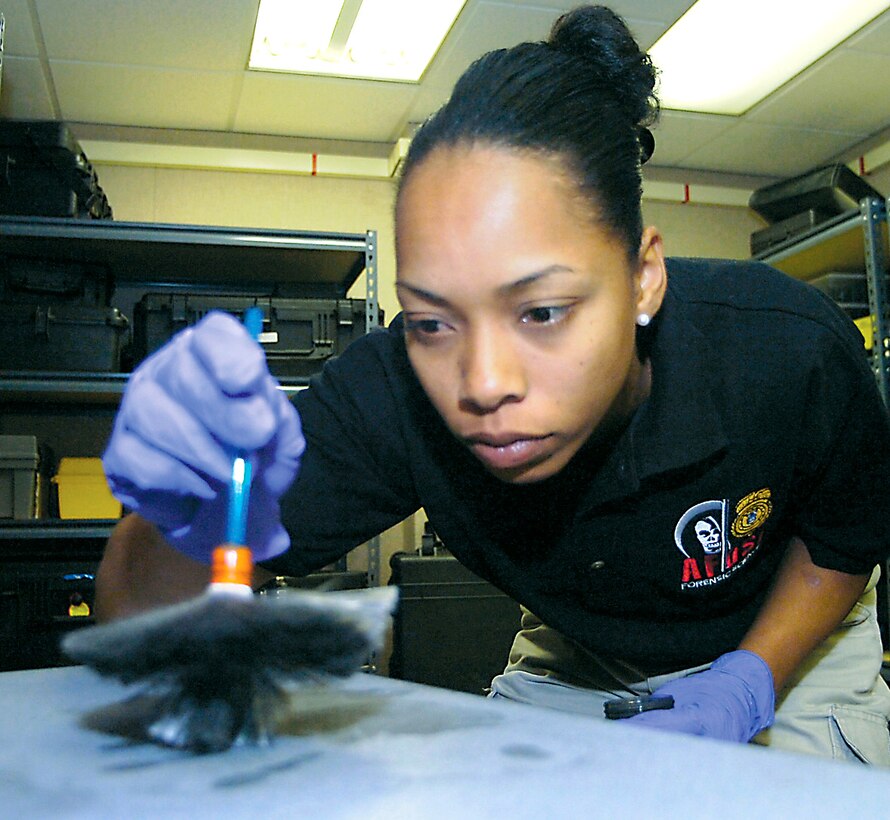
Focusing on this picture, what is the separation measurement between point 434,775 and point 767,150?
3.50 meters

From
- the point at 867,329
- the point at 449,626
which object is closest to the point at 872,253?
the point at 867,329

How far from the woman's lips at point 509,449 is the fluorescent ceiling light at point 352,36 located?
2.05 m

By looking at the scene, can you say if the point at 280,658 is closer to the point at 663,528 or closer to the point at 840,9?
the point at 663,528

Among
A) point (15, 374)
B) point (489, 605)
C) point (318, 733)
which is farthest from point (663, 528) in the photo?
point (15, 374)

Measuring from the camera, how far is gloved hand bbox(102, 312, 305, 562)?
1.92ft

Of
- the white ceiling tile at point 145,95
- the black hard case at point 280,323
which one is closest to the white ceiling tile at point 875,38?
the black hard case at point 280,323

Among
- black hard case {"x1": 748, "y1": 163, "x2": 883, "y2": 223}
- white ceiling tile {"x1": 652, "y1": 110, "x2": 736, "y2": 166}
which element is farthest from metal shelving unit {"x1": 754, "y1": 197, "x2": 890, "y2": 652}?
Answer: white ceiling tile {"x1": 652, "y1": 110, "x2": 736, "y2": 166}

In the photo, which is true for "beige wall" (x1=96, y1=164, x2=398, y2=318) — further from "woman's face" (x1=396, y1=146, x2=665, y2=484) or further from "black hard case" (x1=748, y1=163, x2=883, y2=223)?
"woman's face" (x1=396, y1=146, x2=665, y2=484)

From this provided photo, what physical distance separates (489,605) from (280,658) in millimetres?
2220

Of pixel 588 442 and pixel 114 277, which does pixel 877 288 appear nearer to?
pixel 588 442

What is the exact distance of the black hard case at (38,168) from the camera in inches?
94.7

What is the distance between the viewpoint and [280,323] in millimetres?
2504

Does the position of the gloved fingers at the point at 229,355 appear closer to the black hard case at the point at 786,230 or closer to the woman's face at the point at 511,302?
the woman's face at the point at 511,302

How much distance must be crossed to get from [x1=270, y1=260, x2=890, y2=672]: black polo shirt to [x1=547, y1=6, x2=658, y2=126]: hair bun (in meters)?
0.19
